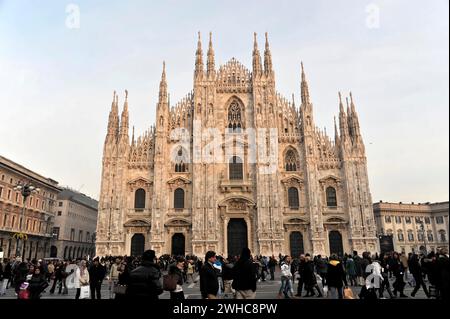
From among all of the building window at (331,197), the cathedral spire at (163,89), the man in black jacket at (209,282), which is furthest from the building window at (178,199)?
the man in black jacket at (209,282)

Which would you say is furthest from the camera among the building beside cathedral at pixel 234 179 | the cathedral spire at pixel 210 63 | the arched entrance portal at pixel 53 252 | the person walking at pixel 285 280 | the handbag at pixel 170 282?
the arched entrance portal at pixel 53 252

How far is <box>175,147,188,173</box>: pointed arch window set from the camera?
123 ft

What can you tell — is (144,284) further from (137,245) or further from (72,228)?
(72,228)

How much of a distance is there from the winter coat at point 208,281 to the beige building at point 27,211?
32.0m

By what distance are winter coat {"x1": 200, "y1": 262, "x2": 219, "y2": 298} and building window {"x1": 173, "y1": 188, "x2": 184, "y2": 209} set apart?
97.8ft

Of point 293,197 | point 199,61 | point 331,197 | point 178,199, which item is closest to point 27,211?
point 178,199

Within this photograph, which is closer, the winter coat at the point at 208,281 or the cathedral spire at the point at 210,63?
the winter coat at the point at 208,281

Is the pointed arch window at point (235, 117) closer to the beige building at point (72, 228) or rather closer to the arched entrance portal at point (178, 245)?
the arched entrance portal at point (178, 245)

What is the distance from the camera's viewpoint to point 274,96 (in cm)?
3925

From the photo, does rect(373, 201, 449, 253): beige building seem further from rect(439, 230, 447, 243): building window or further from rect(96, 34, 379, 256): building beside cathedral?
rect(96, 34, 379, 256): building beside cathedral

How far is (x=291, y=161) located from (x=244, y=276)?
→ 1248 inches

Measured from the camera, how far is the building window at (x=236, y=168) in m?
37.4

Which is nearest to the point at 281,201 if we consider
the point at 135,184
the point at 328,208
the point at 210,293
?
the point at 328,208

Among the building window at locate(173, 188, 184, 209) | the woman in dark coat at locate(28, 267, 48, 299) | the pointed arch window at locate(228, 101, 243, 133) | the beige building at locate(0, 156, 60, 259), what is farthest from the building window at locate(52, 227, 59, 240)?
the woman in dark coat at locate(28, 267, 48, 299)
